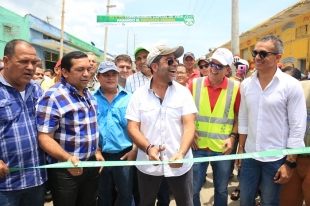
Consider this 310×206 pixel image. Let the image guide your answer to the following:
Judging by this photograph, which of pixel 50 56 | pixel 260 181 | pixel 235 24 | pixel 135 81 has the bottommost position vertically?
pixel 260 181

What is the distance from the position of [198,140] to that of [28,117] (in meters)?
1.75

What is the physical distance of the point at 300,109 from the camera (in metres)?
2.11

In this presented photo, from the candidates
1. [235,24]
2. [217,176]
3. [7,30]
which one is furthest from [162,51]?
[7,30]

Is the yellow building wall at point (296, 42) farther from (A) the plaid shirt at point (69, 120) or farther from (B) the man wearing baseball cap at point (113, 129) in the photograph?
(A) the plaid shirt at point (69, 120)

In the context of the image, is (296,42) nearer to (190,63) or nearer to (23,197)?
(190,63)

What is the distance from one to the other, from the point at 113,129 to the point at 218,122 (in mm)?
1179

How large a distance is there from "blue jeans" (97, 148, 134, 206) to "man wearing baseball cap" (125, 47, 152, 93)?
1119 millimetres

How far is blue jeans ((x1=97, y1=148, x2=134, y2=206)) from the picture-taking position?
271cm

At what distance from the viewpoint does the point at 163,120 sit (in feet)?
7.04

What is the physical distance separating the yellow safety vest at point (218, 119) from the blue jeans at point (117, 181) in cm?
90

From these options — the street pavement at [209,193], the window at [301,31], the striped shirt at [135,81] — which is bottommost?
the street pavement at [209,193]

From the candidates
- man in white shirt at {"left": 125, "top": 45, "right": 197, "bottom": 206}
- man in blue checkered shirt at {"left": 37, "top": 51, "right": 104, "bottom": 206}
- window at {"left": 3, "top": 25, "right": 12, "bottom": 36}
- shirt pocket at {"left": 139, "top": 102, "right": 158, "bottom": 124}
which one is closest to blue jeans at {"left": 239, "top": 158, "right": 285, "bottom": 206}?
man in white shirt at {"left": 125, "top": 45, "right": 197, "bottom": 206}

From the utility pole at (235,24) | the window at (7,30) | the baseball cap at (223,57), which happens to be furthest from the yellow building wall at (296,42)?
the window at (7,30)

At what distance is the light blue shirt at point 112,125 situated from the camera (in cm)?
265
